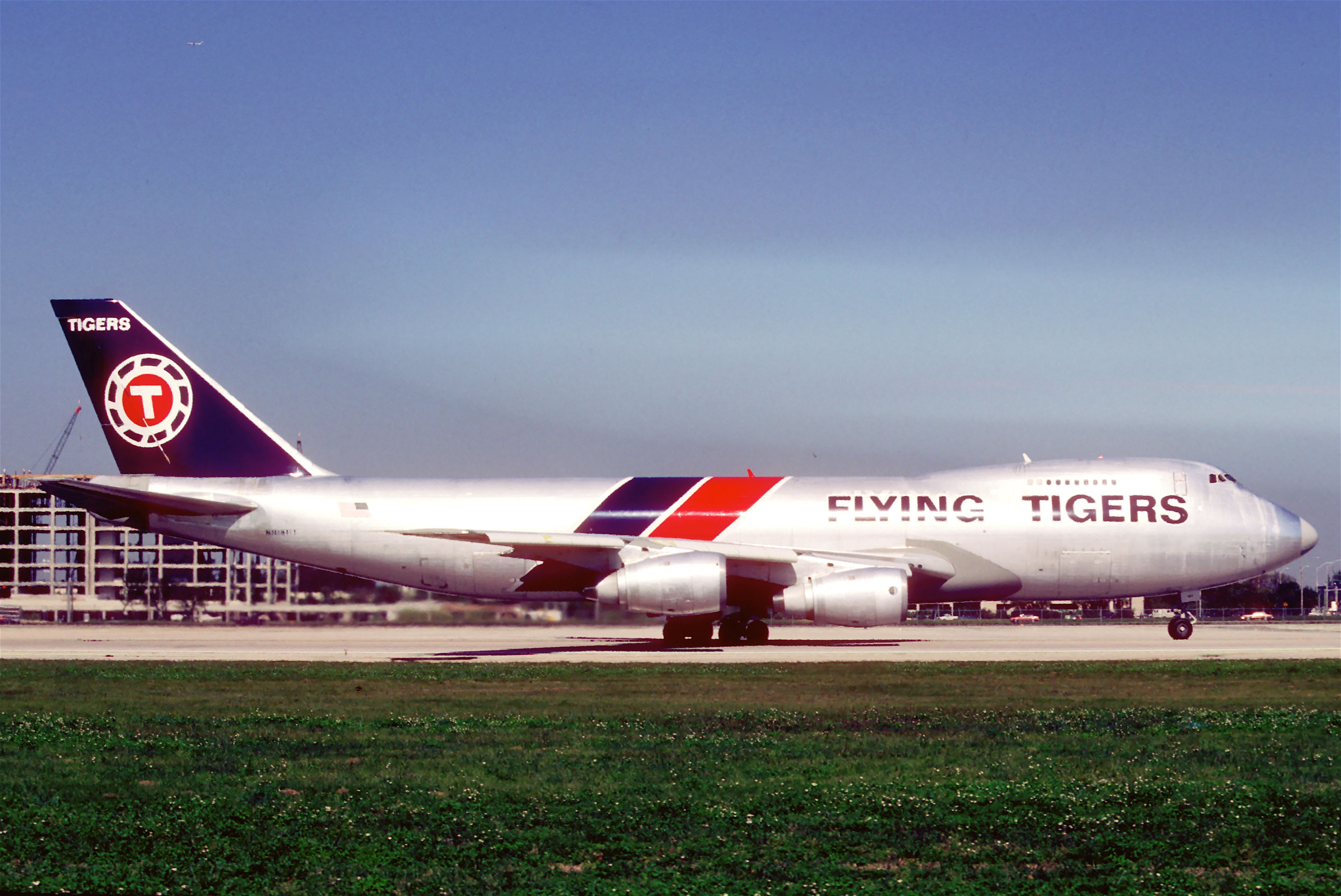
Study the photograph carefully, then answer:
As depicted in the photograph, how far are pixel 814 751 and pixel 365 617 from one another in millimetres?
28700

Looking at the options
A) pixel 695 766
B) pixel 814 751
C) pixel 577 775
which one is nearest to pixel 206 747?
pixel 577 775

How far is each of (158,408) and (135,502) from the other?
3314 millimetres

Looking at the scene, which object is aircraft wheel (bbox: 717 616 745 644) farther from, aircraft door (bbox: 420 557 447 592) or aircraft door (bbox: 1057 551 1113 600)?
aircraft door (bbox: 1057 551 1113 600)

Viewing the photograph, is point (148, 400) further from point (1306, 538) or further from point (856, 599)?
point (1306, 538)

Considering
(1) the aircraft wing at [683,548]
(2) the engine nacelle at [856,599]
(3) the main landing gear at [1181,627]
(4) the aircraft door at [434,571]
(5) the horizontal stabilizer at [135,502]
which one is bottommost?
(3) the main landing gear at [1181,627]

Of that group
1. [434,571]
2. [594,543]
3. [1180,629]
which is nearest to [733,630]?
[594,543]

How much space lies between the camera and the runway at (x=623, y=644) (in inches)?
1177

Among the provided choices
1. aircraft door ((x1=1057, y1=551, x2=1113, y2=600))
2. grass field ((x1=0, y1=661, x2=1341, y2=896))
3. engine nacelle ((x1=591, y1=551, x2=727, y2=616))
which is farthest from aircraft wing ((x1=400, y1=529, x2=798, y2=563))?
grass field ((x1=0, y1=661, x2=1341, y2=896))

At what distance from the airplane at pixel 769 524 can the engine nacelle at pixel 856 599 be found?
5.33 feet

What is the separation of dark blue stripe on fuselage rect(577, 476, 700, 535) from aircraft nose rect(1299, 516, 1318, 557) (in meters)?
16.6

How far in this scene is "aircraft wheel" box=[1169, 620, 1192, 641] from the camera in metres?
A: 37.9

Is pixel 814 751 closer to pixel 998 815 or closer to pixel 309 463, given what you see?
pixel 998 815

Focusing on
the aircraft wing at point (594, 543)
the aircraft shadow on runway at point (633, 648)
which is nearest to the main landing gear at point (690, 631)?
the aircraft shadow on runway at point (633, 648)

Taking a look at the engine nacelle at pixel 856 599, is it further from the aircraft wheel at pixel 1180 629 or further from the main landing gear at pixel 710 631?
the aircraft wheel at pixel 1180 629
